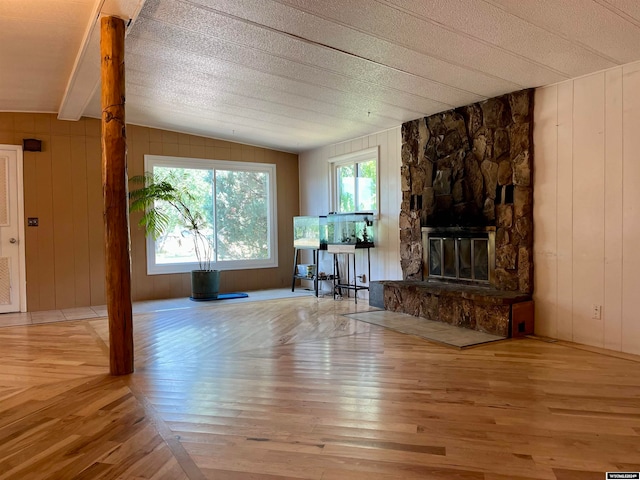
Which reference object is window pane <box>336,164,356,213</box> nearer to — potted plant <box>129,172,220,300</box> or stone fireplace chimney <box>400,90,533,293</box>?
stone fireplace chimney <box>400,90,533,293</box>

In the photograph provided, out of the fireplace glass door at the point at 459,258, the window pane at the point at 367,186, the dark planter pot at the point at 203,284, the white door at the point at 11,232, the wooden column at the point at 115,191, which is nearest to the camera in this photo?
the wooden column at the point at 115,191

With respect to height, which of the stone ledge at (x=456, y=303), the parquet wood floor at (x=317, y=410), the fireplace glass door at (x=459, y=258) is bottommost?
the parquet wood floor at (x=317, y=410)

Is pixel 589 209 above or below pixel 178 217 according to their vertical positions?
below

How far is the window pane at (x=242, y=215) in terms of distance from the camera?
670 centimetres

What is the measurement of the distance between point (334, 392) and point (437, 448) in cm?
77

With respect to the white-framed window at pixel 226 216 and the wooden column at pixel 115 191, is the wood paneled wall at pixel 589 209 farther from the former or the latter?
the white-framed window at pixel 226 216

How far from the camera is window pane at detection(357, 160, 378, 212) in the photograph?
5844 millimetres

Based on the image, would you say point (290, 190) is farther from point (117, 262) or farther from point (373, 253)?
point (117, 262)

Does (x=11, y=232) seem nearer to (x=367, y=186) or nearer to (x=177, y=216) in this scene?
(x=177, y=216)

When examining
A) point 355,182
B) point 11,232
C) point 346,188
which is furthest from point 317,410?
point 11,232

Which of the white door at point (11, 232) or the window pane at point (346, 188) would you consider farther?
the window pane at point (346, 188)

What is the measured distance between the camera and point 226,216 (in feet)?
22.1

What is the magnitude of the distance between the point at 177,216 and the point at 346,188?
244 centimetres

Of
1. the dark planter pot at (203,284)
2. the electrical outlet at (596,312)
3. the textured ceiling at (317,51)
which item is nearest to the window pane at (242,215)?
the dark planter pot at (203,284)
